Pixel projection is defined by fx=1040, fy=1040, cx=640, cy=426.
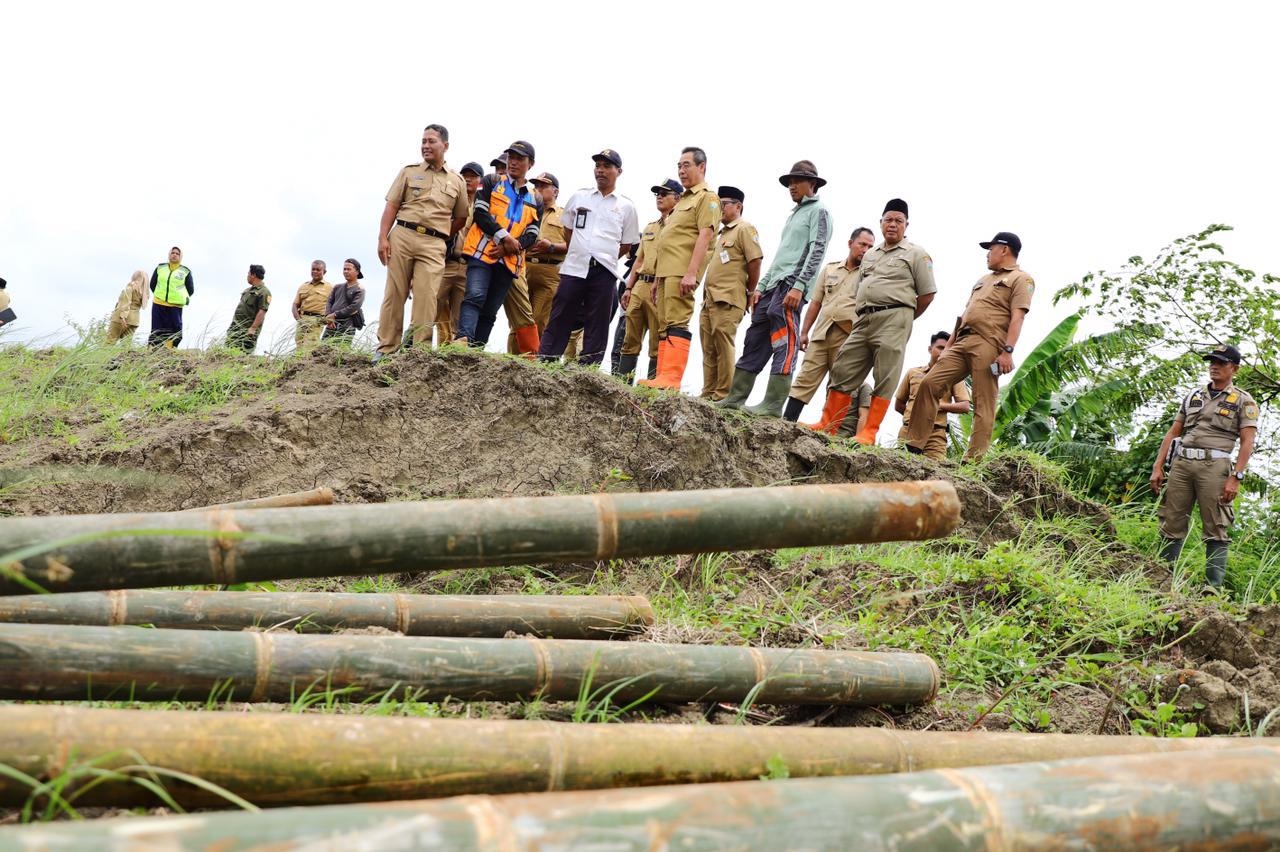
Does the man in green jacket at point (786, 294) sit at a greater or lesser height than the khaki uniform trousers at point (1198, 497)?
greater

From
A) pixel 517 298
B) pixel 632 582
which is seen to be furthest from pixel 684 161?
pixel 632 582

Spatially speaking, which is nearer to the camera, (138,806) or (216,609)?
(138,806)

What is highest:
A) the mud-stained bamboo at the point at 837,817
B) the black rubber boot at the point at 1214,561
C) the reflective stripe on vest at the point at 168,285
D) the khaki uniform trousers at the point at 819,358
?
the khaki uniform trousers at the point at 819,358

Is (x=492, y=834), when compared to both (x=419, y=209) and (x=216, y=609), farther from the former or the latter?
(x=419, y=209)

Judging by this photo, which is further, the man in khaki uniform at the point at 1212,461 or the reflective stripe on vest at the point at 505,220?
the man in khaki uniform at the point at 1212,461

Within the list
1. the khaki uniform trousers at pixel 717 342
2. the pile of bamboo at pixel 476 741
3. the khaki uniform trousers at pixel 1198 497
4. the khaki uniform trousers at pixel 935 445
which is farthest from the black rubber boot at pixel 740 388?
the pile of bamboo at pixel 476 741

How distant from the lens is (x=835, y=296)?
385 inches

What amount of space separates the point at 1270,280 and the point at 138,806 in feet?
45.0

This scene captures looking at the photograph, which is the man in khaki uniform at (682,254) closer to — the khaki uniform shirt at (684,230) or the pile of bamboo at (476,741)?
the khaki uniform shirt at (684,230)

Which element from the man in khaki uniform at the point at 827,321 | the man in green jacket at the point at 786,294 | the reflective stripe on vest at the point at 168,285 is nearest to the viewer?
the man in green jacket at the point at 786,294

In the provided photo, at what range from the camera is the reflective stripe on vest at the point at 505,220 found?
817cm

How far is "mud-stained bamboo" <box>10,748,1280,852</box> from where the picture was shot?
146 centimetres

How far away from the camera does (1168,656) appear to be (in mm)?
5012

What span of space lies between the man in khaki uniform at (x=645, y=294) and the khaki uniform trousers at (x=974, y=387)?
2.31 meters
